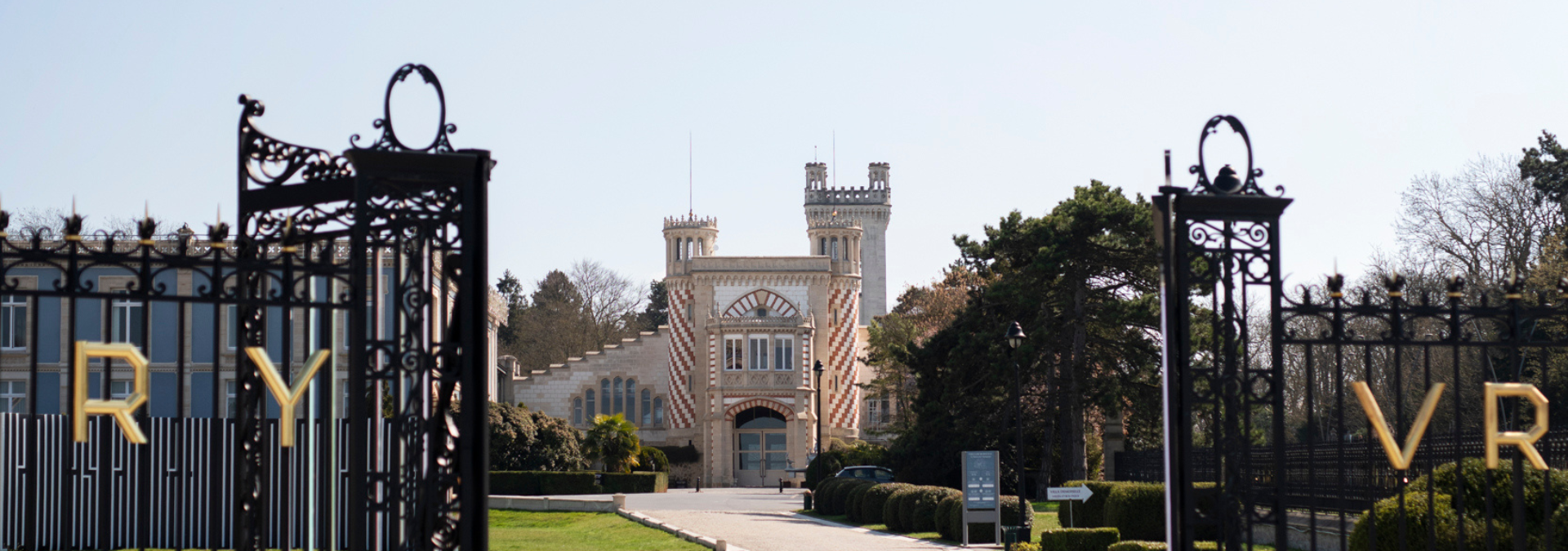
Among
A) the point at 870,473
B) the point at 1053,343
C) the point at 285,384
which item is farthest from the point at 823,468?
the point at 285,384

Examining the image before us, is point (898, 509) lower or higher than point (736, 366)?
lower

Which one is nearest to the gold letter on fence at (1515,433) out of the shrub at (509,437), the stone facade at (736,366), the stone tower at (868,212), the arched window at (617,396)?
the shrub at (509,437)

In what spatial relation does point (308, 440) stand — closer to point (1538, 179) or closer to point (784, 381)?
point (1538, 179)

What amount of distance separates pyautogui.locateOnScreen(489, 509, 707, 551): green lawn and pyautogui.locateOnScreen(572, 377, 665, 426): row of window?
24972 millimetres

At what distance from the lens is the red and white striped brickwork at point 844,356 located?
51.7 m

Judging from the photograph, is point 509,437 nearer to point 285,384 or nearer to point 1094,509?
point 1094,509

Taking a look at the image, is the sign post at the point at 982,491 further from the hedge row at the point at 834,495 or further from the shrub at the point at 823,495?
the shrub at the point at 823,495

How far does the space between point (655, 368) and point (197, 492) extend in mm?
34590

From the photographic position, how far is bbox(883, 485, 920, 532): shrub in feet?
76.3

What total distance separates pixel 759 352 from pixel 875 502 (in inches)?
999

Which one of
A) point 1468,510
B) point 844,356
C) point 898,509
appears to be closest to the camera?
point 1468,510

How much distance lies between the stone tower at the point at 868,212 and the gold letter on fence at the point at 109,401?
70.1 meters

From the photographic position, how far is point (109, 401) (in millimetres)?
5965

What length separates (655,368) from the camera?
53406 mm
